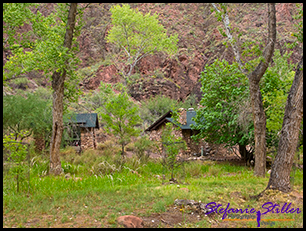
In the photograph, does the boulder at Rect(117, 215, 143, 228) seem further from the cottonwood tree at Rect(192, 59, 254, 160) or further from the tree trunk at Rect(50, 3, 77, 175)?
the cottonwood tree at Rect(192, 59, 254, 160)

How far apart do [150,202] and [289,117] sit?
4328 millimetres

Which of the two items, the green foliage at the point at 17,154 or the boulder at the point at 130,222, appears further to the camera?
the green foliage at the point at 17,154

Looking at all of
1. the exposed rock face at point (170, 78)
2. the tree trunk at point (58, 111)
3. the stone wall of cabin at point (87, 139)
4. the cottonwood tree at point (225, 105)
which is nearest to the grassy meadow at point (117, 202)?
the tree trunk at point (58, 111)

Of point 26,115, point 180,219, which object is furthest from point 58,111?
point 26,115

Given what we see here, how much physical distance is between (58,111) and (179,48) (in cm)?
4239

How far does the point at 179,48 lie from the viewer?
159 feet

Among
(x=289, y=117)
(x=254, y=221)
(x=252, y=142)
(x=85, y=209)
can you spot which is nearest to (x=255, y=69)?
(x=289, y=117)

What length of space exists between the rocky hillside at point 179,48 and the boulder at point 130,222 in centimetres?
3574

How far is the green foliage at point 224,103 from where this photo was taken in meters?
12.3

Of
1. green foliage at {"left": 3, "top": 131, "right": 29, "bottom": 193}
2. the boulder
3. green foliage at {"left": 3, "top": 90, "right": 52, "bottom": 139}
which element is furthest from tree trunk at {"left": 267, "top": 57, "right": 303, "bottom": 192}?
A: green foliage at {"left": 3, "top": 90, "right": 52, "bottom": 139}

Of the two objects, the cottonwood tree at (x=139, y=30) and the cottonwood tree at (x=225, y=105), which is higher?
the cottonwood tree at (x=139, y=30)

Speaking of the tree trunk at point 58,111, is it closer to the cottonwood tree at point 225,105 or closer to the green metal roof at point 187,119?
the cottonwood tree at point 225,105

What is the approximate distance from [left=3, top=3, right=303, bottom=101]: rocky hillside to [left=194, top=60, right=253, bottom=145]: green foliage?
26480 millimetres

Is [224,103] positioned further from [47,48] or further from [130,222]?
[130,222]
